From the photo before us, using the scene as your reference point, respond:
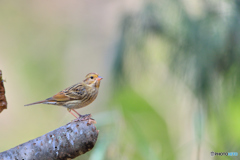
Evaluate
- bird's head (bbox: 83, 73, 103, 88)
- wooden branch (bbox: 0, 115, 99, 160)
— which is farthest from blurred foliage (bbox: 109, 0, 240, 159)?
wooden branch (bbox: 0, 115, 99, 160)

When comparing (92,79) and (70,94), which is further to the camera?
(92,79)

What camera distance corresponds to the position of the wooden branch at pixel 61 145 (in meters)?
2.19

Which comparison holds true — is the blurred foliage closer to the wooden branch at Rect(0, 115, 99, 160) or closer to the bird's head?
the bird's head

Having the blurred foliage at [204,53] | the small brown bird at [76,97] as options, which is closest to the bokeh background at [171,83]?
the blurred foliage at [204,53]

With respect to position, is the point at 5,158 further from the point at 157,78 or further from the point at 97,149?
the point at 157,78

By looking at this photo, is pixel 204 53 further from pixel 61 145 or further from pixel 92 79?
pixel 61 145

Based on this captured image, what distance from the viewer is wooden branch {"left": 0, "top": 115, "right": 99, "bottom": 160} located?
7.18 ft

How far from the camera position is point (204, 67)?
11.9 ft

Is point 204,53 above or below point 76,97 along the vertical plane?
above

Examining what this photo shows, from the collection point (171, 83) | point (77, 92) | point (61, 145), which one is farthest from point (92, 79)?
point (61, 145)

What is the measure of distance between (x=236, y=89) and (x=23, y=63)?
5.10 metres

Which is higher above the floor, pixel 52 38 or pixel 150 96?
pixel 52 38

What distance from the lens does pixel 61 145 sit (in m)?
2.19

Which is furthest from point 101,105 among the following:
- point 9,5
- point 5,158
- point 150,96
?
point 9,5
